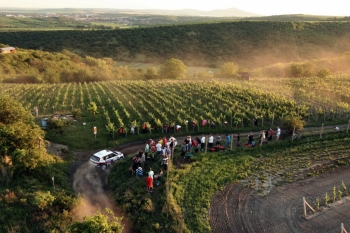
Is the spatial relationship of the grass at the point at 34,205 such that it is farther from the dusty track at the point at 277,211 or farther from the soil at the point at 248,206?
the dusty track at the point at 277,211

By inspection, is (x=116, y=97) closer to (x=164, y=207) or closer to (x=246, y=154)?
(x=246, y=154)

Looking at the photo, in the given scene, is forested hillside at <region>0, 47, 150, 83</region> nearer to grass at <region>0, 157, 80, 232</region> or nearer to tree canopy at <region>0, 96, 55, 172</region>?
tree canopy at <region>0, 96, 55, 172</region>

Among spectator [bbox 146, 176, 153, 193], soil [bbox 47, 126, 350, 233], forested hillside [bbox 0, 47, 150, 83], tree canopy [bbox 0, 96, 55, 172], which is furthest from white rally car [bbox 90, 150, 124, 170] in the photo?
forested hillside [bbox 0, 47, 150, 83]

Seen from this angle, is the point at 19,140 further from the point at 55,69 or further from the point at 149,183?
the point at 55,69

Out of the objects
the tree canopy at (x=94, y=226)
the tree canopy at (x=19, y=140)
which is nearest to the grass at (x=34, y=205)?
the tree canopy at (x=19, y=140)

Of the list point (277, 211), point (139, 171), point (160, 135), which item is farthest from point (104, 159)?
point (277, 211)
